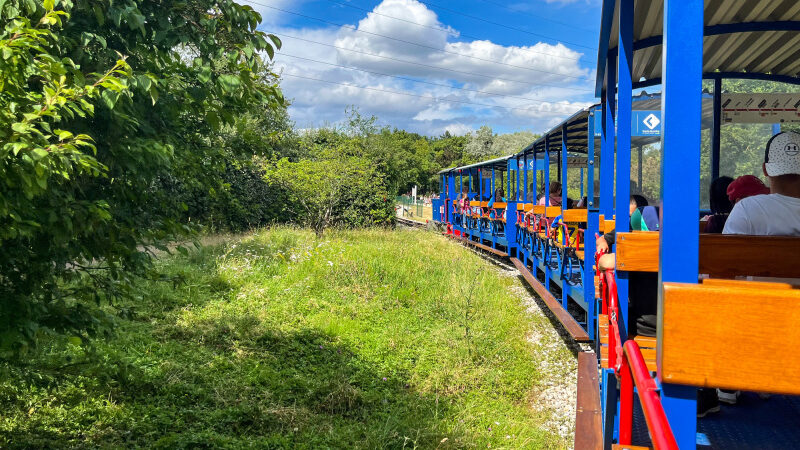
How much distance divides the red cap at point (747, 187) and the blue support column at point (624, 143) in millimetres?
1171

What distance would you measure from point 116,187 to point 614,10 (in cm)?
301

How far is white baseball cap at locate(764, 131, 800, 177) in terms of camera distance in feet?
7.92

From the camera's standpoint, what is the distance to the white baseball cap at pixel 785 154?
241 cm

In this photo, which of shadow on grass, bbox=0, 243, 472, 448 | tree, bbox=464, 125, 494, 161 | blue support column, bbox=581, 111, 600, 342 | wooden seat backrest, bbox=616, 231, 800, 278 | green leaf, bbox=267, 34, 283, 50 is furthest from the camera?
tree, bbox=464, 125, 494, 161

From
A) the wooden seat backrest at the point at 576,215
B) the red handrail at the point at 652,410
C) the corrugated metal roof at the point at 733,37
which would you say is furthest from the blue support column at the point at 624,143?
the wooden seat backrest at the point at 576,215

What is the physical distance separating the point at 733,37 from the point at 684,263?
3.93 metres

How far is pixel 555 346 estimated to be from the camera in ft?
21.9

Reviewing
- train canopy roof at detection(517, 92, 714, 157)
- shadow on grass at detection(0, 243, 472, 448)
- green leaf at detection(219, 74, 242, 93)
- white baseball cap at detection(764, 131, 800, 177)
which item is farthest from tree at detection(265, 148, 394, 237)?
white baseball cap at detection(764, 131, 800, 177)

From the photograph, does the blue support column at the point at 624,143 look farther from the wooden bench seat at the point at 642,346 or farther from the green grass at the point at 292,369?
the green grass at the point at 292,369

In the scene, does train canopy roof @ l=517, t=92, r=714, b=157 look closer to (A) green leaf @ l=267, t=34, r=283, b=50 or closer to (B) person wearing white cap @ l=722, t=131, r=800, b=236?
(B) person wearing white cap @ l=722, t=131, r=800, b=236

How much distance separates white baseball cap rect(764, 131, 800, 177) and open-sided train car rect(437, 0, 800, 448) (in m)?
0.50

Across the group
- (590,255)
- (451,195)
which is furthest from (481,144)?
(590,255)

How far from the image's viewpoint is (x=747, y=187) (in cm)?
369

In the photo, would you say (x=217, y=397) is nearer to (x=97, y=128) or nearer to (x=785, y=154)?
(x=97, y=128)
